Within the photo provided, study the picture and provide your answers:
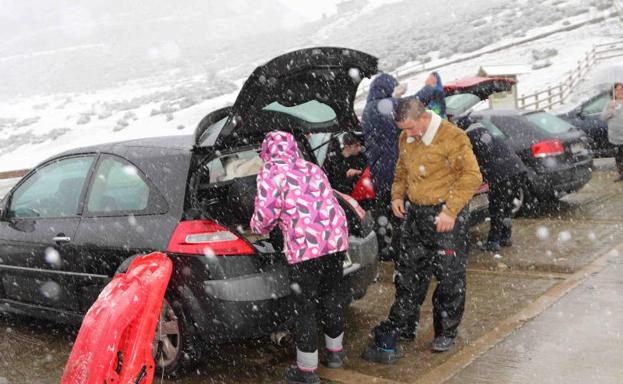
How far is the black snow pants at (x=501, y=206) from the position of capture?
673 centimetres

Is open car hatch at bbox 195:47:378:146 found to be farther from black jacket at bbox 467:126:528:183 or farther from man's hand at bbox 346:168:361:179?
black jacket at bbox 467:126:528:183

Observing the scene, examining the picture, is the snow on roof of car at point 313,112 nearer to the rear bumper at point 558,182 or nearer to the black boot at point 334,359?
the black boot at point 334,359

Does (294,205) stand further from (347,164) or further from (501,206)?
(501,206)

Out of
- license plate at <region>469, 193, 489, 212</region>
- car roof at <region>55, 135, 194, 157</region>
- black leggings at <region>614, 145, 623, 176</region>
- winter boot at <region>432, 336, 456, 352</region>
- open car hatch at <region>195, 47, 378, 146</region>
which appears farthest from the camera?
black leggings at <region>614, 145, 623, 176</region>

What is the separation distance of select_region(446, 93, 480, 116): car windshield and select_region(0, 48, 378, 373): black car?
1980 mm

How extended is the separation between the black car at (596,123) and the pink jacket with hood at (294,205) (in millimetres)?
9226

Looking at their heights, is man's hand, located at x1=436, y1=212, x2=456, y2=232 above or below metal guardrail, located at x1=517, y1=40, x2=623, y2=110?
above

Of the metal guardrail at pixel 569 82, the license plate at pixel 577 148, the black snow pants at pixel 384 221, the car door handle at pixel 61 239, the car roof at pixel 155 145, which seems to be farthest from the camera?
the metal guardrail at pixel 569 82

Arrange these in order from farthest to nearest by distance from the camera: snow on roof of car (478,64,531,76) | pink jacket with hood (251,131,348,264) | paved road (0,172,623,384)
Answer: snow on roof of car (478,64,531,76) < paved road (0,172,623,384) < pink jacket with hood (251,131,348,264)

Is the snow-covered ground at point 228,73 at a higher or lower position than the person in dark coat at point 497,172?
lower

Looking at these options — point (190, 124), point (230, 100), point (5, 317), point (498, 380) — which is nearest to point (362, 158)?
point (498, 380)

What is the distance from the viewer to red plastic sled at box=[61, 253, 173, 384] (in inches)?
132

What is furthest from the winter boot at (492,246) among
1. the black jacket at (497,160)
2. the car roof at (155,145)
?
the car roof at (155,145)

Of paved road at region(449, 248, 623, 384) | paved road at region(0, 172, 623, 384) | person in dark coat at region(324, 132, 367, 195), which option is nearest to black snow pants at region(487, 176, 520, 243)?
paved road at region(0, 172, 623, 384)
